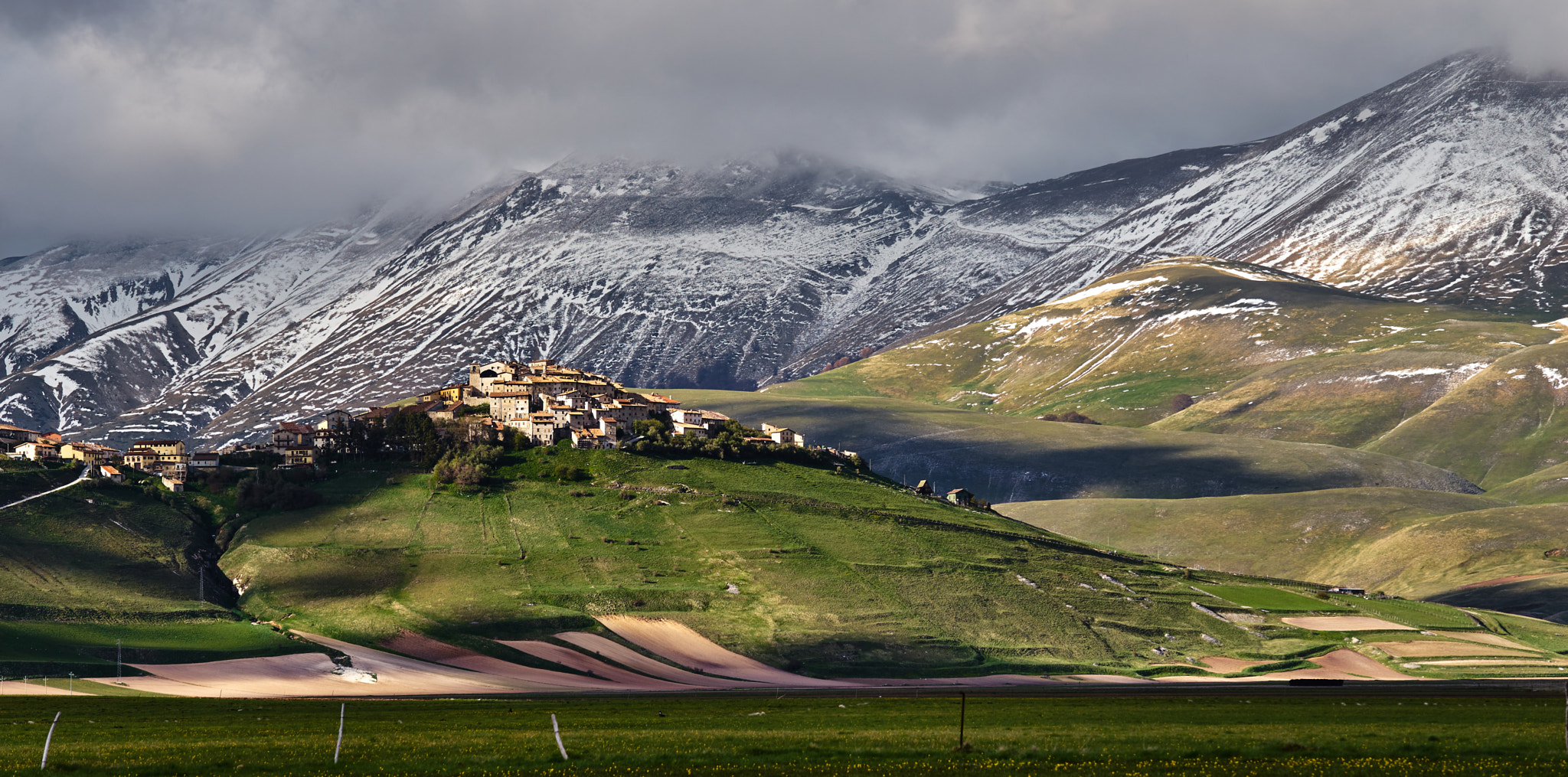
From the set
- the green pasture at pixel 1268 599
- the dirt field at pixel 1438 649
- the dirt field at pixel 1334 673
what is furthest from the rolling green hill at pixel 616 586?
the dirt field at pixel 1438 649

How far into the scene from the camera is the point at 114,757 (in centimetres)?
5509

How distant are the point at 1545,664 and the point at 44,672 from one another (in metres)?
149

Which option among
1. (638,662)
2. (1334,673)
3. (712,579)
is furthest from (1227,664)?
(638,662)

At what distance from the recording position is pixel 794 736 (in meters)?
63.8

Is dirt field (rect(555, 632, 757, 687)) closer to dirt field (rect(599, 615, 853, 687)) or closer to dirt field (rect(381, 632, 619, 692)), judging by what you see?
dirt field (rect(599, 615, 853, 687))

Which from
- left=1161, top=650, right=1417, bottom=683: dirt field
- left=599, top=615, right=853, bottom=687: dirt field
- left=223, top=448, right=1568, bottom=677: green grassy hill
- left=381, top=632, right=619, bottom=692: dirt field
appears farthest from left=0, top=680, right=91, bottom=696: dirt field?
left=1161, top=650, right=1417, bottom=683: dirt field

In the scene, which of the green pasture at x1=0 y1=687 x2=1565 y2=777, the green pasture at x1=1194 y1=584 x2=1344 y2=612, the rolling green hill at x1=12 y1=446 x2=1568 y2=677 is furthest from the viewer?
the green pasture at x1=1194 y1=584 x2=1344 y2=612

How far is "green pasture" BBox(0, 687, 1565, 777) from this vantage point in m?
52.7

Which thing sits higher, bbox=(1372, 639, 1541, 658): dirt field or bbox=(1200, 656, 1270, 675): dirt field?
bbox=(1200, 656, 1270, 675): dirt field

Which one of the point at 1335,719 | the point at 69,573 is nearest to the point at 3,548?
the point at 69,573

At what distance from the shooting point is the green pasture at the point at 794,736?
52.7 metres

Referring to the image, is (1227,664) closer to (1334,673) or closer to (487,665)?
(1334,673)

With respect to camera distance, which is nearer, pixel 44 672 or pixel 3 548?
pixel 44 672

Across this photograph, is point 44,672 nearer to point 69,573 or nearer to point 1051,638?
point 69,573
